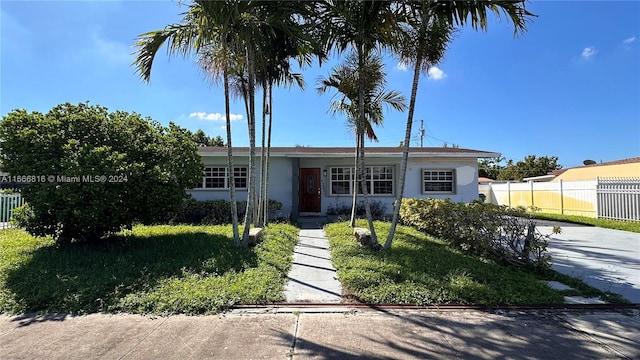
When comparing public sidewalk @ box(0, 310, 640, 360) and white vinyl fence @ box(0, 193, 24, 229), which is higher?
white vinyl fence @ box(0, 193, 24, 229)

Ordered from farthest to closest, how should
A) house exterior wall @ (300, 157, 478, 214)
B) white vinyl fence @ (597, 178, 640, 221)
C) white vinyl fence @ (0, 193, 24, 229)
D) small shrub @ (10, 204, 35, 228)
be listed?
house exterior wall @ (300, 157, 478, 214) < white vinyl fence @ (597, 178, 640, 221) < white vinyl fence @ (0, 193, 24, 229) < small shrub @ (10, 204, 35, 228)

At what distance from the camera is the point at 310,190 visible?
15156 mm

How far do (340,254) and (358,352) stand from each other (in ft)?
12.5

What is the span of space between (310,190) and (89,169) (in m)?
9.59

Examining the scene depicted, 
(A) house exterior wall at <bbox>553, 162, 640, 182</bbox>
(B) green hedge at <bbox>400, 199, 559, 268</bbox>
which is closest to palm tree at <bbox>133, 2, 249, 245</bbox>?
(B) green hedge at <bbox>400, 199, 559, 268</bbox>

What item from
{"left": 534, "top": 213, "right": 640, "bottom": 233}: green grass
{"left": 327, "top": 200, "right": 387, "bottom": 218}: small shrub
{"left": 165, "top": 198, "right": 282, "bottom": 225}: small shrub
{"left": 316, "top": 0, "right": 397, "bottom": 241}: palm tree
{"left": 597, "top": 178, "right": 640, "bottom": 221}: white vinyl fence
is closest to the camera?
{"left": 316, "top": 0, "right": 397, "bottom": 241}: palm tree

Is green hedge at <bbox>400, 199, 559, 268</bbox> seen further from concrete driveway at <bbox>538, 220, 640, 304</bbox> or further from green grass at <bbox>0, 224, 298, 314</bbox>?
green grass at <bbox>0, 224, 298, 314</bbox>

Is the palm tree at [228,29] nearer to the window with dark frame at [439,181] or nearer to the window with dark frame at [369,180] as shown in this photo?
the window with dark frame at [369,180]

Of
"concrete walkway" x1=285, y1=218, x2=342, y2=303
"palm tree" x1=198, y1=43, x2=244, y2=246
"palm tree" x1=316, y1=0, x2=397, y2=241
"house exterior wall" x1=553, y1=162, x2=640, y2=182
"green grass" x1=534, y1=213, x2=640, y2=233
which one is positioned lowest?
"concrete walkway" x1=285, y1=218, x2=342, y2=303

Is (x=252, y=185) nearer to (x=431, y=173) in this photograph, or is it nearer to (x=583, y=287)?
(x=583, y=287)

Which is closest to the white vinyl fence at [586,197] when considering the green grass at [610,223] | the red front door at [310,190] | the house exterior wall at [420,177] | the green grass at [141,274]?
the green grass at [610,223]

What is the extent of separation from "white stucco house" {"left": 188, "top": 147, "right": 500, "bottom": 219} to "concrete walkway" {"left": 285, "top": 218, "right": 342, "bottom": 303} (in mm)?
5161

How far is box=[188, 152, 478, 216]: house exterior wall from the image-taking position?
1415 centimetres

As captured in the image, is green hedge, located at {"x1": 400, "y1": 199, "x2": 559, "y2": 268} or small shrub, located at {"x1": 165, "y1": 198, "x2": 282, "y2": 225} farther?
small shrub, located at {"x1": 165, "y1": 198, "x2": 282, "y2": 225}
